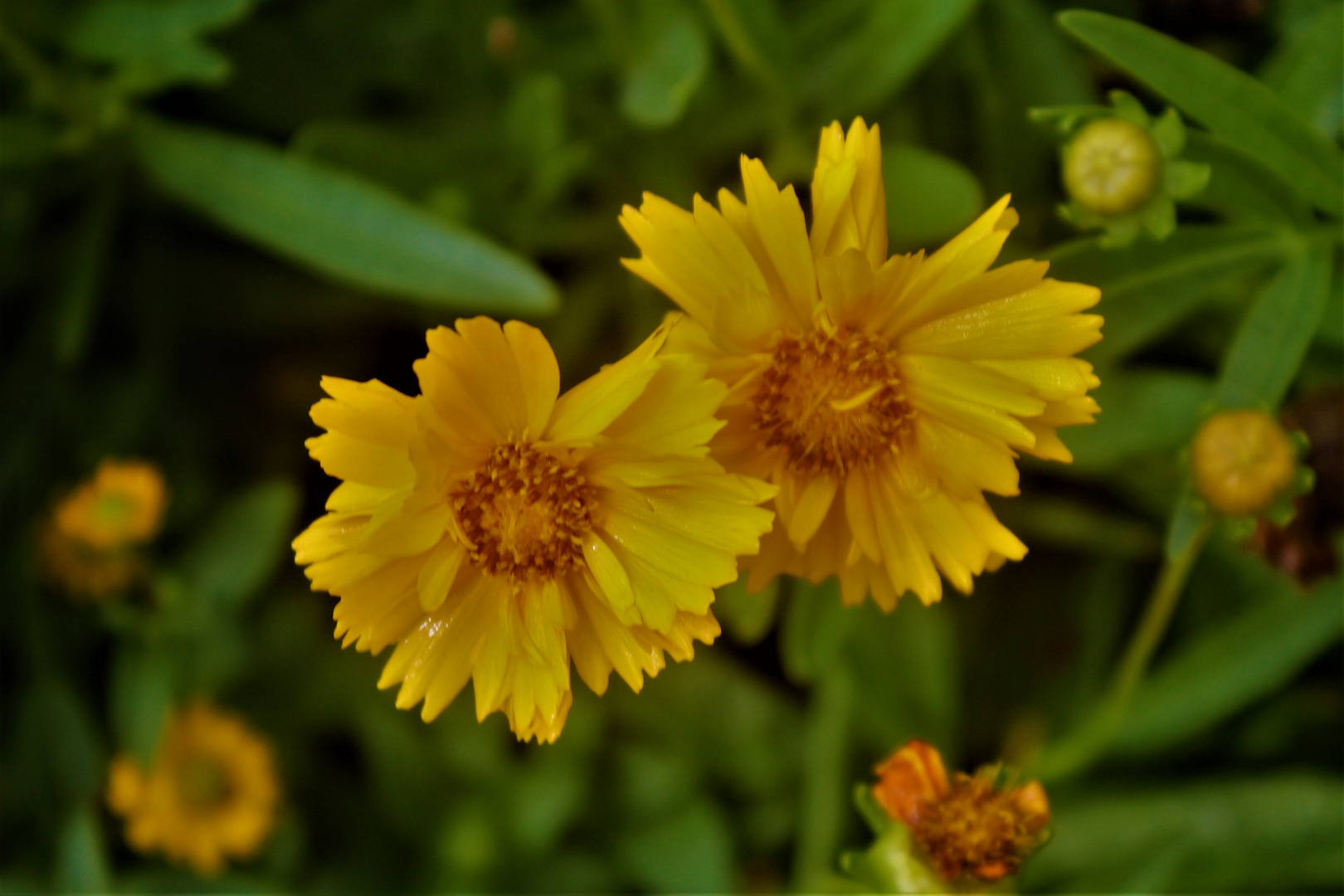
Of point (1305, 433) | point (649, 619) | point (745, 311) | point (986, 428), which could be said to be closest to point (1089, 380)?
point (986, 428)

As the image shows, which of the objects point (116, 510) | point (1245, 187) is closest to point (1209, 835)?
point (1245, 187)

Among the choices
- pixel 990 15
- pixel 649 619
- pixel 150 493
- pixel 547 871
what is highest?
pixel 990 15

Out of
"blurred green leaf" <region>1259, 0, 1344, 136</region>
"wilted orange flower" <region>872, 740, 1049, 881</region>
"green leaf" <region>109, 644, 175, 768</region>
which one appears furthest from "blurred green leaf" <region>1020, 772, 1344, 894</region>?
"green leaf" <region>109, 644, 175, 768</region>

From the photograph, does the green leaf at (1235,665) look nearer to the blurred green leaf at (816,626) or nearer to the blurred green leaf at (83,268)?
the blurred green leaf at (816,626)

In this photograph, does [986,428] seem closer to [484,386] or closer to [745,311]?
[745,311]

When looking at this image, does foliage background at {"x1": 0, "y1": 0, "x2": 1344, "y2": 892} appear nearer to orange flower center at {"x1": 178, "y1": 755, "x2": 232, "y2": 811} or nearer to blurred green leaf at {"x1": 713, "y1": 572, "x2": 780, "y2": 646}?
blurred green leaf at {"x1": 713, "y1": 572, "x2": 780, "y2": 646}

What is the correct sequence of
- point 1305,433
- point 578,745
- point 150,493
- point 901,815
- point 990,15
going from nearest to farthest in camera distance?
point 901,815 → point 1305,433 → point 990,15 → point 150,493 → point 578,745
